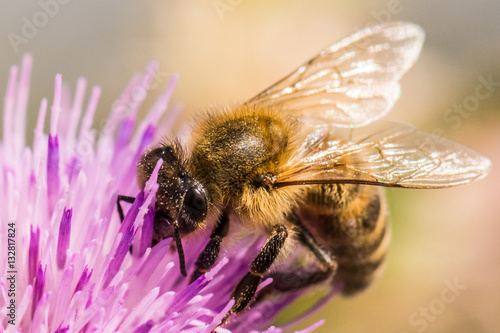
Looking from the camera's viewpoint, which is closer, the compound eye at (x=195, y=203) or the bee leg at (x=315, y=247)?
the compound eye at (x=195, y=203)

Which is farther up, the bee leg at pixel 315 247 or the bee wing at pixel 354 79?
the bee wing at pixel 354 79

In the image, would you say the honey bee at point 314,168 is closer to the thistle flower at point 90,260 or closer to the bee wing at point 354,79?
the bee wing at point 354,79

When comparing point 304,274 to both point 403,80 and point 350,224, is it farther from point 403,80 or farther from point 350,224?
point 403,80

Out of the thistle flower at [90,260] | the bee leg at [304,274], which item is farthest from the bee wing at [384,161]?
the thistle flower at [90,260]

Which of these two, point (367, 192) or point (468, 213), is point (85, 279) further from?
point (468, 213)

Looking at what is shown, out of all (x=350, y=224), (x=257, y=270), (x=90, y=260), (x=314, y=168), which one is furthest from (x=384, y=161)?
(x=90, y=260)

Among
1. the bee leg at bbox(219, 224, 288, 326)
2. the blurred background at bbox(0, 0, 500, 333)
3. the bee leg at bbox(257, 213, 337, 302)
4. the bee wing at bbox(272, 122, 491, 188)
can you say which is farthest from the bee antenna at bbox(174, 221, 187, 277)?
the blurred background at bbox(0, 0, 500, 333)
